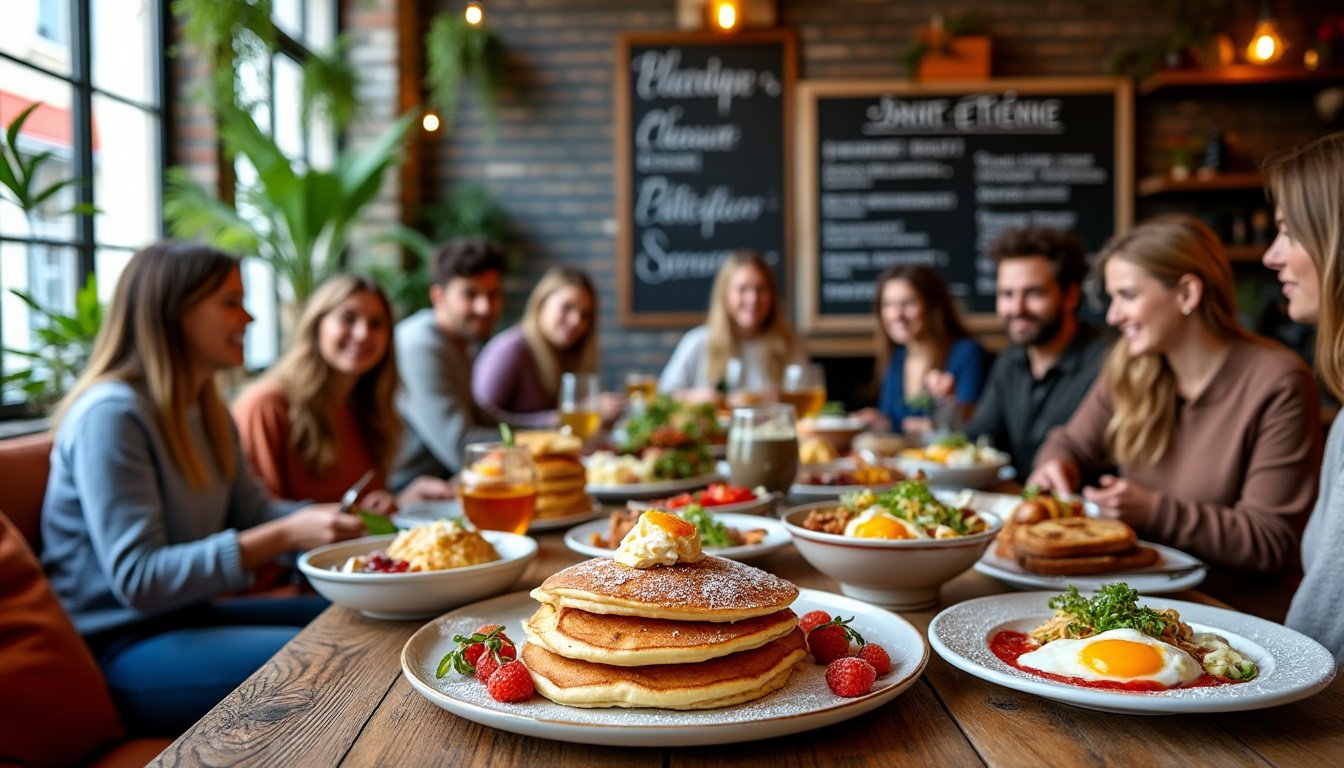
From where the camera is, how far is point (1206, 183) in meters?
5.44

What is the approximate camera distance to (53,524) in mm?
1995

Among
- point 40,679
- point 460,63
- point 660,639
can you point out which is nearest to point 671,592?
point 660,639

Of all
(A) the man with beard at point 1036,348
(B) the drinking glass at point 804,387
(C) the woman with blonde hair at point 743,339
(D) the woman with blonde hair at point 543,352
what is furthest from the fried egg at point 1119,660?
(C) the woman with blonde hair at point 743,339

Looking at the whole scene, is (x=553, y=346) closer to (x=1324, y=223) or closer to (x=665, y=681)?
(x=1324, y=223)

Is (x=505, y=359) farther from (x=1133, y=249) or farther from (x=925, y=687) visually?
(x=925, y=687)

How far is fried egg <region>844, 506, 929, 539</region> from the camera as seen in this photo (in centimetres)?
135

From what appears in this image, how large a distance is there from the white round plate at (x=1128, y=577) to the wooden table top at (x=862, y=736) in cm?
35

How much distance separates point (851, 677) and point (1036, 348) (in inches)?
113

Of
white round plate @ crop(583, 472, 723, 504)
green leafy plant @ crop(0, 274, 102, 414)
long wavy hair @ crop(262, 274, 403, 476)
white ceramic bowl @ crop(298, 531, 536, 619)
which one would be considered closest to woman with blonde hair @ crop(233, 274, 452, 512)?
long wavy hair @ crop(262, 274, 403, 476)

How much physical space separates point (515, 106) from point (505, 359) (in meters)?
2.05

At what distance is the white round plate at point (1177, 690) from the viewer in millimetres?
934

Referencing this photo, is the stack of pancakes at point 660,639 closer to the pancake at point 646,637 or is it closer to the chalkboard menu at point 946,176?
the pancake at point 646,637

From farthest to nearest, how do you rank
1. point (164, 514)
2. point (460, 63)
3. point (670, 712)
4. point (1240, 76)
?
point (460, 63) → point (1240, 76) → point (164, 514) → point (670, 712)

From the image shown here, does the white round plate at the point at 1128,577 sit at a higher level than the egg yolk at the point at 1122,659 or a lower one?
lower
